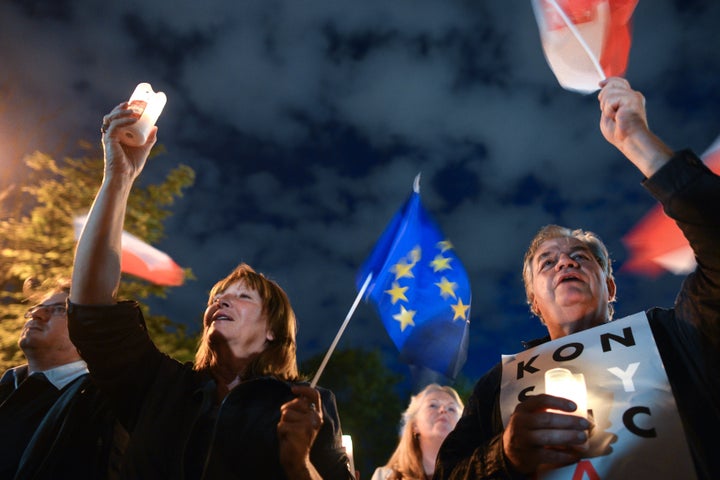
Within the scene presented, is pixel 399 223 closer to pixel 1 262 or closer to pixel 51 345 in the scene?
pixel 51 345

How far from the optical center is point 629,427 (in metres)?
1.77

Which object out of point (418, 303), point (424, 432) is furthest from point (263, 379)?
point (424, 432)

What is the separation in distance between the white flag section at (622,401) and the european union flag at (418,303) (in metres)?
1.67

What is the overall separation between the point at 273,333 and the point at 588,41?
7.24 feet

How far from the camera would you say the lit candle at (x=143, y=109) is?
8.16 feet

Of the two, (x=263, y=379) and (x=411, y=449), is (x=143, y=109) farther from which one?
(x=411, y=449)

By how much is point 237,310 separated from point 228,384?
0.40 m

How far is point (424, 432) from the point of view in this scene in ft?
16.5

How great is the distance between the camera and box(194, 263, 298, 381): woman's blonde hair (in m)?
2.73

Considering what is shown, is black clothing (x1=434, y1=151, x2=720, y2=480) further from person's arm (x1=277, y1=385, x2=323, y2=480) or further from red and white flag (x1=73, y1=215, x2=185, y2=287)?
red and white flag (x1=73, y1=215, x2=185, y2=287)

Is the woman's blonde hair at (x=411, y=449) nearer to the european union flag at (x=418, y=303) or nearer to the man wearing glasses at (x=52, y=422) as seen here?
the european union flag at (x=418, y=303)

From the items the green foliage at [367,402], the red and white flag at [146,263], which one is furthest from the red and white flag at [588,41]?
the green foliage at [367,402]

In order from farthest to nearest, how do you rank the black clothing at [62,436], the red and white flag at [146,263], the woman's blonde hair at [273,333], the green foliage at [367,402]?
the green foliage at [367,402], the red and white flag at [146,263], the woman's blonde hair at [273,333], the black clothing at [62,436]

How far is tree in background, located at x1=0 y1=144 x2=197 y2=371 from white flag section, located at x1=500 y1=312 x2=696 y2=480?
Answer: 625cm
